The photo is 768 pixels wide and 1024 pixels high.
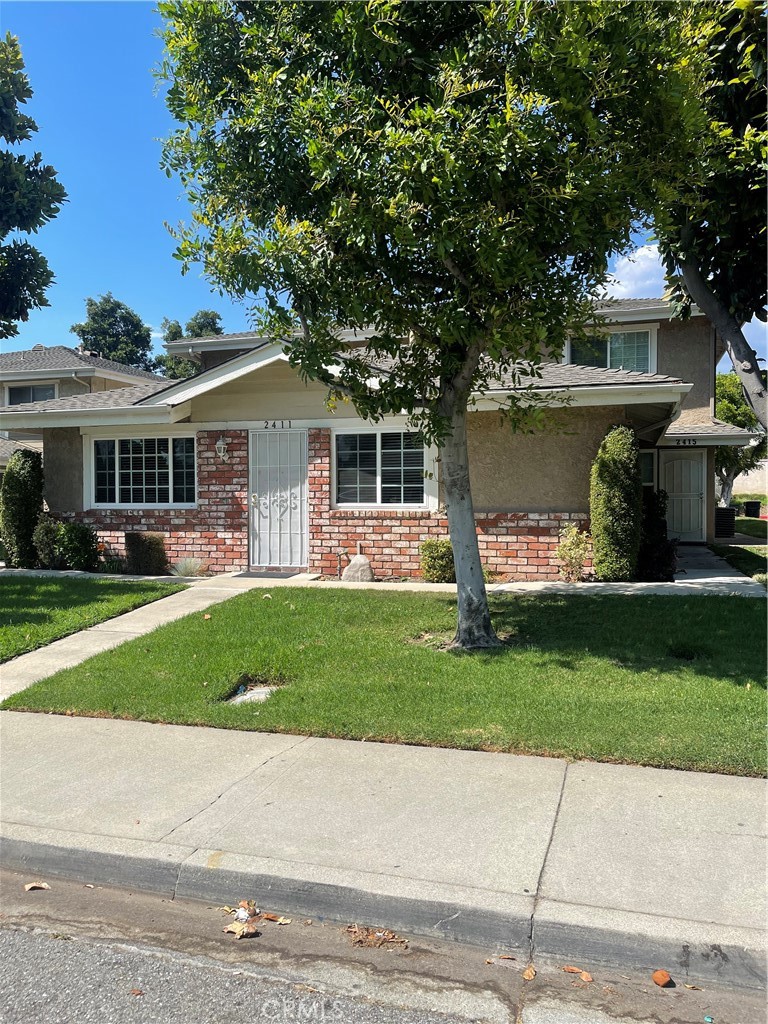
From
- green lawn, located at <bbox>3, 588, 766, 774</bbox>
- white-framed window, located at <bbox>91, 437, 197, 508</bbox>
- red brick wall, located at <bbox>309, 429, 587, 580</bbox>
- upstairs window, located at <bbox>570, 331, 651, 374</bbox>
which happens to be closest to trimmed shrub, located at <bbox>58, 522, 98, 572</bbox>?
white-framed window, located at <bbox>91, 437, 197, 508</bbox>

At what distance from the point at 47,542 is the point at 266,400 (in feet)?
Answer: 16.0

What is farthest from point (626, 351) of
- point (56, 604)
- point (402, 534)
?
point (56, 604)

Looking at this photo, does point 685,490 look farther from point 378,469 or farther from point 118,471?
point 118,471

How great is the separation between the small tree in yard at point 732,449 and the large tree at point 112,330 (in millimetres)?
31987

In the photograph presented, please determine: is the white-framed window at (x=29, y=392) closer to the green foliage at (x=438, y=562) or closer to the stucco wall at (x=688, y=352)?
the green foliage at (x=438, y=562)

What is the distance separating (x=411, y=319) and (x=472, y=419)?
504 cm

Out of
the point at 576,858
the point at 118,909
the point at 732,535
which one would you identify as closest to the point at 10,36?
the point at 118,909

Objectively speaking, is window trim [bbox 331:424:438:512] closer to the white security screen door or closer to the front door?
the white security screen door

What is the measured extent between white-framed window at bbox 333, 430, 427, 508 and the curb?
8842 mm

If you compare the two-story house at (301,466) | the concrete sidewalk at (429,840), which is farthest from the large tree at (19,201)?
the concrete sidewalk at (429,840)

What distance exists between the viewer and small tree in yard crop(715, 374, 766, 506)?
25.7 m

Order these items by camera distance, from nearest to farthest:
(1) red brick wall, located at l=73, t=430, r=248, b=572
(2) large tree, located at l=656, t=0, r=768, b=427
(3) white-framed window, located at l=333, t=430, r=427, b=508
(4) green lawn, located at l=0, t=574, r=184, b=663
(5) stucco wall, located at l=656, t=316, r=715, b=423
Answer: (2) large tree, located at l=656, t=0, r=768, b=427 → (4) green lawn, located at l=0, t=574, r=184, b=663 → (3) white-framed window, located at l=333, t=430, r=427, b=508 → (1) red brick wall, located at l=73, t=430, r=248, b=572 → (5) stucco wall, located at l=656, t=316, r=715, b=423

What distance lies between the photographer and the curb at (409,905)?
3178mm

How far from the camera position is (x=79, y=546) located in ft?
45.1
